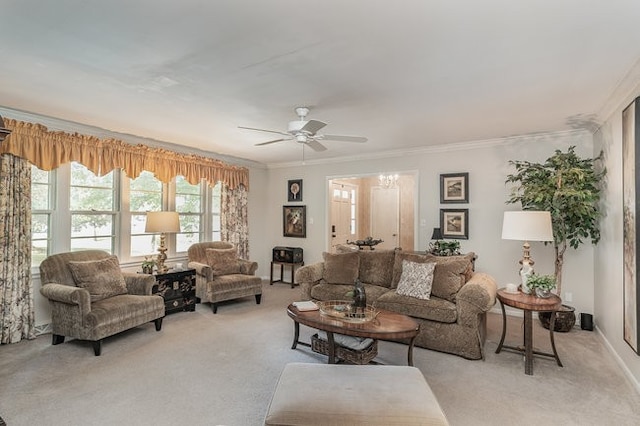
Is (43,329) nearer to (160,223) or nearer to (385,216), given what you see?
(160,223)

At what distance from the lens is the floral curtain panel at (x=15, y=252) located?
3.69 meters

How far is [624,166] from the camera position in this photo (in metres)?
3.13

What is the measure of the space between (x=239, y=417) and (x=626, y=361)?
10.8ft


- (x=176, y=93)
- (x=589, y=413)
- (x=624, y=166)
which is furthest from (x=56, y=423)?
(x=624, y=166)

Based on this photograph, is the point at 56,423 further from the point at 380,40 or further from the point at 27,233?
the point at 380,40

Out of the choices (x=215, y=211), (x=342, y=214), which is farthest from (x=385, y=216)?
(x=215, y=211)

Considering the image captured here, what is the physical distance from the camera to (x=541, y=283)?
322cm

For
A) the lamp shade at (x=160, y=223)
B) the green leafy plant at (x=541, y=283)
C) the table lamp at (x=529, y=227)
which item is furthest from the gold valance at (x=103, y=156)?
the green leafy plant at (x=541, y=283)

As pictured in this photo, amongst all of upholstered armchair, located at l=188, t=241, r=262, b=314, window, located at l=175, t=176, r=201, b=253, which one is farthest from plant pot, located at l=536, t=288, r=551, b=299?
window, located at l=175, t=176, r=201, b=253

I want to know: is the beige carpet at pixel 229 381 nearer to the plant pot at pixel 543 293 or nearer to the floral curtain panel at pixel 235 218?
the plant pot at pixel 543 293

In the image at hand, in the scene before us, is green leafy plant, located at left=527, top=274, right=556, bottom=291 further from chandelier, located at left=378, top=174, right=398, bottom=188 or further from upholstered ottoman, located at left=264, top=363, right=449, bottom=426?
chandelier, located at left=378, top=174, right=398, bottom=188

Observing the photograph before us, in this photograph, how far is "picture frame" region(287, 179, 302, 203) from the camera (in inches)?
279

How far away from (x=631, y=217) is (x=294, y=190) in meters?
5.29

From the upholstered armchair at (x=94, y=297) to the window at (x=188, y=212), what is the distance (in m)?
1.53
